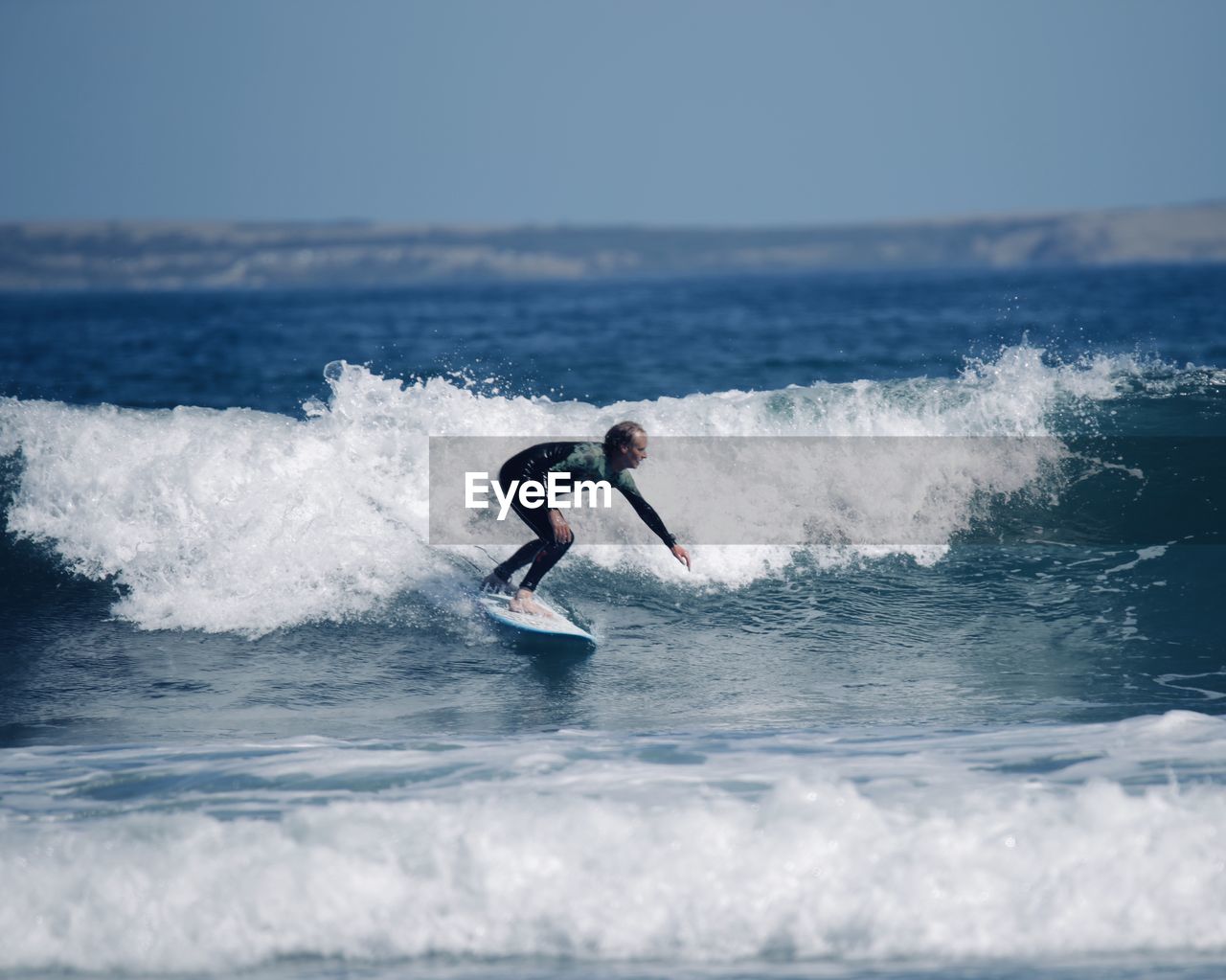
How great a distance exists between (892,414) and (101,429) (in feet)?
23.3

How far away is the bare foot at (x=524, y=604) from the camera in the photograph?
27.7 ft

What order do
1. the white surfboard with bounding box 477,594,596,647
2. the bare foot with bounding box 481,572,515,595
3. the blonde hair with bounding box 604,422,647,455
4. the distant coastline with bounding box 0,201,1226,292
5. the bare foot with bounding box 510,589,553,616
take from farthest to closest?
the distant coastline with bounding box 0,201,1226,292, the bare foot with bounding box 481,572,515,595, the white surfboard with bounding box 477,594,596,647, the bare foot with bounding box 510,589,553,616, the blonde hair with bounding box 604,422,647,455

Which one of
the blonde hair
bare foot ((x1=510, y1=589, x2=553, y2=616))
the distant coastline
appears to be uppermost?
the distant coastline

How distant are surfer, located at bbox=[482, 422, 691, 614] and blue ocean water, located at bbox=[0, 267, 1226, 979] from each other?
609 millimetres

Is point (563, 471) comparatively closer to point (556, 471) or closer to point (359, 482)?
point (556, 471)

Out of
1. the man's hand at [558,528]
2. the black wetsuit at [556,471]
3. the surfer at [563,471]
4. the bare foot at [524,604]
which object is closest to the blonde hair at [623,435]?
the surfer at [563,471]

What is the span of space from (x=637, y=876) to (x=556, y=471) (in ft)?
10.5

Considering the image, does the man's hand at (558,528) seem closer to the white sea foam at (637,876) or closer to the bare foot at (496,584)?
the bare foot at (496,584)

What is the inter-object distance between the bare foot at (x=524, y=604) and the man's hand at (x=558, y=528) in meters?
0.55

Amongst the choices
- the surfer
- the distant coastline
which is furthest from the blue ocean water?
the distant coastline

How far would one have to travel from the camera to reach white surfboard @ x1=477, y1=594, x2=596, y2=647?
8570mm

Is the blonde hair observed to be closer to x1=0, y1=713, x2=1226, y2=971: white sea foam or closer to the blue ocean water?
the blue ocean water

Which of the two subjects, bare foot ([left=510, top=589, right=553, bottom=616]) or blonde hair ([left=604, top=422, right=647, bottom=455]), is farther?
bare foot ([left=510, top=589, right=553, bottom=616])

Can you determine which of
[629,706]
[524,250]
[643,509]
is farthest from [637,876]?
[524,250]
